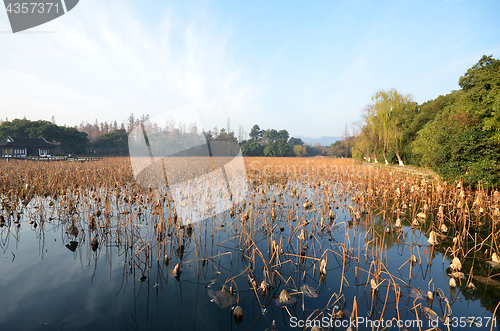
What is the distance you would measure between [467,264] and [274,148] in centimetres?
5067

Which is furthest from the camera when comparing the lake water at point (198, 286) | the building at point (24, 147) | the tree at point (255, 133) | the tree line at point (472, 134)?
the tree at point (255, 133)

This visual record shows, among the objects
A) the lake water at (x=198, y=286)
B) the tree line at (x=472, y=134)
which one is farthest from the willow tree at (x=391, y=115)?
the lake water at (x=198, y=286)

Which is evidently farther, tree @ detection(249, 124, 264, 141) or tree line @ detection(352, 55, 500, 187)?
tree @ detection(249, 124, 264, 141)

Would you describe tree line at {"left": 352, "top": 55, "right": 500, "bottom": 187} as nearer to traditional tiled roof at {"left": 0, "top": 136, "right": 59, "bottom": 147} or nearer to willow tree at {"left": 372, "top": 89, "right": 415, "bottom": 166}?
willow tree at {"left": 372, "top": 89, "right": 415, "bottom": 166}

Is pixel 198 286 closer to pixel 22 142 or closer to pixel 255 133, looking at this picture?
pixel 22 142

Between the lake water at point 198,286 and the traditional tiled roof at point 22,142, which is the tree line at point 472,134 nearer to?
the lake water at point 198,286

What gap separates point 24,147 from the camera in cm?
3272

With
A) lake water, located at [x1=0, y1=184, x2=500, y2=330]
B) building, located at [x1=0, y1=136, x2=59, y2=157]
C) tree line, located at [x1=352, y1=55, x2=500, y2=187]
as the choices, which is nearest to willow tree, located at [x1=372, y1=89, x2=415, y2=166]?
tree line, located at [x1=352, y1=55, x2=500, y2=187]

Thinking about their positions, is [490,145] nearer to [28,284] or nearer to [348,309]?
[348,309]

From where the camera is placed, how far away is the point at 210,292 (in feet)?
9.96

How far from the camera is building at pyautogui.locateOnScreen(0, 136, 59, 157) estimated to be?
32.0m

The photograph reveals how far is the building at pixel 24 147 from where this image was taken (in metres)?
32.0

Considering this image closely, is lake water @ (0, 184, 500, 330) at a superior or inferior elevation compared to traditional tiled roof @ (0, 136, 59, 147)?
inferior

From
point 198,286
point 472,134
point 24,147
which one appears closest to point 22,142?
point 24,147
